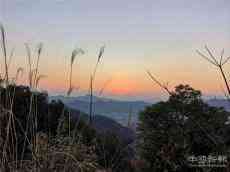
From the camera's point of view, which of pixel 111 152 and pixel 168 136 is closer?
pixel 111 152

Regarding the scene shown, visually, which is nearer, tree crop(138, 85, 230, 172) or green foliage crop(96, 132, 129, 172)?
green foliage crop(96, 132, 129, 172)

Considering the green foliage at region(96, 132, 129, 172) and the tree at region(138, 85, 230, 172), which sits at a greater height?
the green foliage at region(96, 132, 129, 172)

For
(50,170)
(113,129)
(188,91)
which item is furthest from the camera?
(188,91)

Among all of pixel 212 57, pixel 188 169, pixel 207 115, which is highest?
pixel 212 57

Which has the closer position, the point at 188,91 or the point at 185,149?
the point at 185,149

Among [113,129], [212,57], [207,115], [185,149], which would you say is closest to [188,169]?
[185,149]

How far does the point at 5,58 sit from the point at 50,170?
539mm

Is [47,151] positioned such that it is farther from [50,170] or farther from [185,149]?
[185,149]

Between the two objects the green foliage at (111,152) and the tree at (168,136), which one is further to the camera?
the tree at (168,136)

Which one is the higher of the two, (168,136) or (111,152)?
(111,152)

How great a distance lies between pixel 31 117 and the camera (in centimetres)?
232

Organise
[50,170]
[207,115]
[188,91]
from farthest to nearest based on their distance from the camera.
→ 1. [188,91]
2. [207,115]
3. [50,170]

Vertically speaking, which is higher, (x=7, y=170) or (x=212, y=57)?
(x=212, y=57)

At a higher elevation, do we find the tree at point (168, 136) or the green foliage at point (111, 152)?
the green foliage at point (111, 152)
